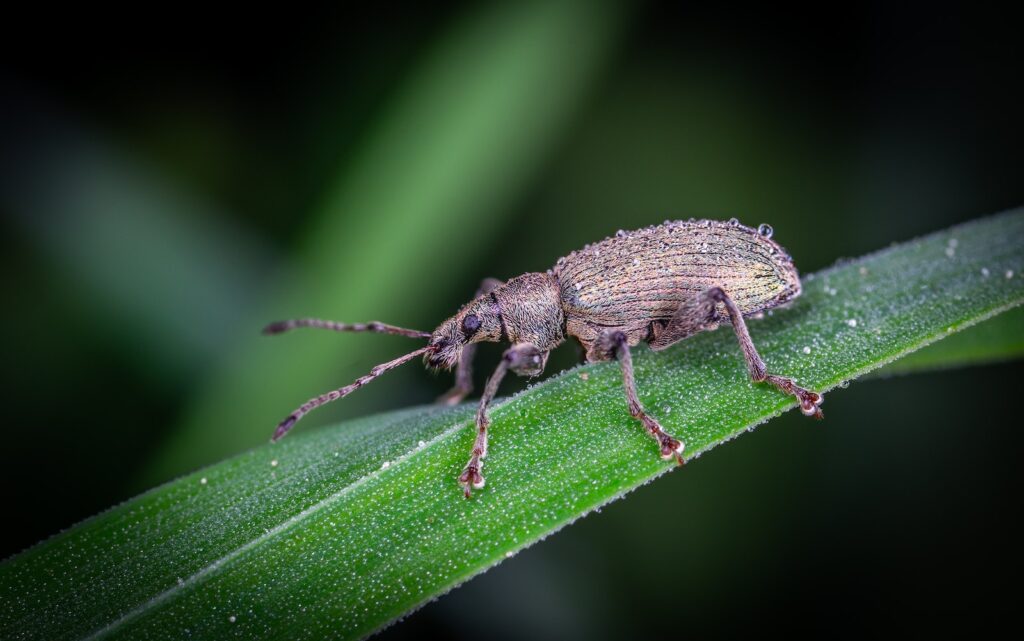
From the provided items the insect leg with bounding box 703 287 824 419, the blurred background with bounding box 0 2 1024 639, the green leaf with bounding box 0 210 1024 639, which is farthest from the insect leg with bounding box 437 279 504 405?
the insect leg with bounding box 703 287 824 419

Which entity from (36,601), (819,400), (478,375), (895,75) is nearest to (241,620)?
(36,601)

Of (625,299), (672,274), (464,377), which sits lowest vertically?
(464,377)

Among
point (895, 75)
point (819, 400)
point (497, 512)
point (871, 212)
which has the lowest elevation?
point (497, 512)

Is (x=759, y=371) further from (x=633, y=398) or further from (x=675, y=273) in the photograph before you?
(x=675, y=273)

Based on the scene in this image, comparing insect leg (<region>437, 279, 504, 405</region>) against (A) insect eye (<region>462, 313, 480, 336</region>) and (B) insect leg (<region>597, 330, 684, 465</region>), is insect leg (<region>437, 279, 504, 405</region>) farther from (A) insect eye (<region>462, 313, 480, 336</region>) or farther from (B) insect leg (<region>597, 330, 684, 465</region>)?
(B) insect leg (<region>597, 330, 684, 465</region>)

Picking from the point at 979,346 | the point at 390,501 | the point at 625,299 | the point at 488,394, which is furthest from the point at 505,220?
the point at 979,346

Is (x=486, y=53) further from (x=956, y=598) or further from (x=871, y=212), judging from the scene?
(x=956, y=598)

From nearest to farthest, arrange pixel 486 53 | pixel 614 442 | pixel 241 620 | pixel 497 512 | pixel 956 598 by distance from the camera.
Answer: pixel 241 620
pixel 497 512
pixel 614 442
pixel 956 598
pixel 486 53
